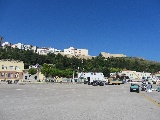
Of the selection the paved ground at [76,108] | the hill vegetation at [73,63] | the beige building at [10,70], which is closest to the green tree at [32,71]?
Result: the beige building at [10,70]

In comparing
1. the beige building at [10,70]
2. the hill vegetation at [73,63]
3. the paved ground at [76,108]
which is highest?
the hill vegetation at [73,63]

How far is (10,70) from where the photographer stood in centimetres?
9138

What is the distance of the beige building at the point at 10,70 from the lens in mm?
90750

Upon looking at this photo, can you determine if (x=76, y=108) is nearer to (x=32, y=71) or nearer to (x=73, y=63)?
(x=32, y=71)

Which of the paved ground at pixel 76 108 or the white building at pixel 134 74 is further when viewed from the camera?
the white building at pixel 134 74

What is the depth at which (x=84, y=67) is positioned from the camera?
135 m

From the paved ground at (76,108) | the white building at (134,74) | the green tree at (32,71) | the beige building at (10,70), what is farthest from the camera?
the white building at (134,74)

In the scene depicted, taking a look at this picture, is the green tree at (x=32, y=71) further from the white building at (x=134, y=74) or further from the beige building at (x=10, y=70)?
the white building at (x=134, y=74)

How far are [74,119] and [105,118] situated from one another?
51.4 inches

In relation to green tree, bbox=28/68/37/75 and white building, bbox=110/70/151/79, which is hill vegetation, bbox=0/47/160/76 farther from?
green tree, bbox=28/68/37/75

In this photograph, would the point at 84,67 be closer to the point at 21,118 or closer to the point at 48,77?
the point at 48,77

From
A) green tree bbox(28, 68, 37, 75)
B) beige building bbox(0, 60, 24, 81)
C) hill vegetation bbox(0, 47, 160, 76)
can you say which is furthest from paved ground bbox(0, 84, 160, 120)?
hill vegetation bbox(0, 47, 160, 76)

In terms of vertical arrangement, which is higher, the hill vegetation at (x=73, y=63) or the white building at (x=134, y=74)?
the hill vegetation at (x=73, y=63)

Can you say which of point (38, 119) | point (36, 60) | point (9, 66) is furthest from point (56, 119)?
point (36, 60)
